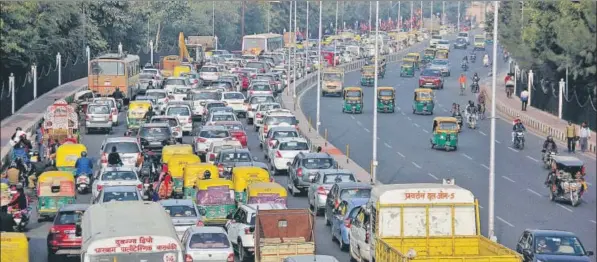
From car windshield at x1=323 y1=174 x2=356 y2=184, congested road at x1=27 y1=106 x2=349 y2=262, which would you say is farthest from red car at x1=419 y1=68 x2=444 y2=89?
car windshield at x1=323 y1=174 x2=356 y2=184

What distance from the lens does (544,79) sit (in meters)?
84.6

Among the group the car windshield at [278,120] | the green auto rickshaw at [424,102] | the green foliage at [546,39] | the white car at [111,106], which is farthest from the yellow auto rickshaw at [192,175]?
A: the green auto rickshaw at [424,102]

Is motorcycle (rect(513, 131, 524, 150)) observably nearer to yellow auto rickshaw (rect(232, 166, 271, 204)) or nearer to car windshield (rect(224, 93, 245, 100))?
car windshield (rect(224, 93, 245, 100))

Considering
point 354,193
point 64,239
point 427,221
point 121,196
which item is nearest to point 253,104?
point 354,193

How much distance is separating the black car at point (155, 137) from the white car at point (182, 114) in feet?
29.6

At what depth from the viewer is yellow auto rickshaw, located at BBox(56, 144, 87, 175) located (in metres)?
48.3

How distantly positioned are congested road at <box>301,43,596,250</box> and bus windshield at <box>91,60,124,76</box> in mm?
10809

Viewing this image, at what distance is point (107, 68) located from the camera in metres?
78.1

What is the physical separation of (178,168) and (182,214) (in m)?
11.5

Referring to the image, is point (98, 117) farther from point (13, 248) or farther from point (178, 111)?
point (13, 248)

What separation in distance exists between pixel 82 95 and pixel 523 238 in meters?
44.8

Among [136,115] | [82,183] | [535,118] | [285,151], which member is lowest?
[535,118]

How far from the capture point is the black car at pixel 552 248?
102 feet

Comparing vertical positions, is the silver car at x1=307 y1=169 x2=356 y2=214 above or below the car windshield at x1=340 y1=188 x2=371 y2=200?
below
